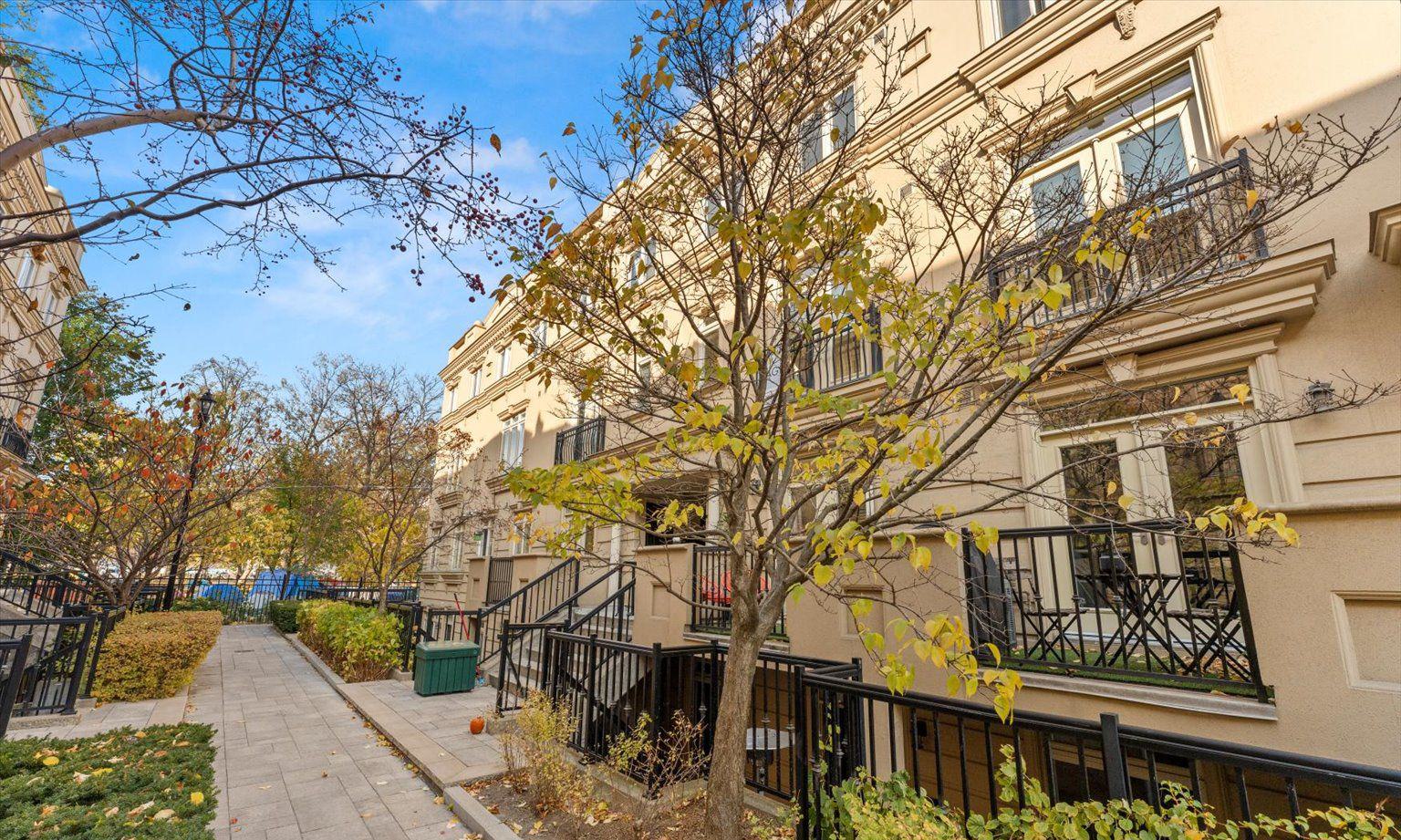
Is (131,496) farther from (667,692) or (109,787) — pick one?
(667,692)

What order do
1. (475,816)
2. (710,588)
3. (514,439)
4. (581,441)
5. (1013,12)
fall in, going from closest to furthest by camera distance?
(475,816) < (710,588) < (1013,12) < (581,441) < (514,439)

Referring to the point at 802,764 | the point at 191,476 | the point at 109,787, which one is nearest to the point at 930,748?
the point at 802,764

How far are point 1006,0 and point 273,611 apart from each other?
80.0 feet

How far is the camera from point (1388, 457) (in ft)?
15.9

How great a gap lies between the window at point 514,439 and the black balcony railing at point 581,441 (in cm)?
314

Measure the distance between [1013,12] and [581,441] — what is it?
11273 mm

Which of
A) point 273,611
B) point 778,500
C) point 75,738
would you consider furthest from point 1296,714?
point 273,611

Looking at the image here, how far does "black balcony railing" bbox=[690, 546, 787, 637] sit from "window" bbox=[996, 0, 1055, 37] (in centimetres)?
833

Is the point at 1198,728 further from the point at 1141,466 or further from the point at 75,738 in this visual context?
the point at 75,738

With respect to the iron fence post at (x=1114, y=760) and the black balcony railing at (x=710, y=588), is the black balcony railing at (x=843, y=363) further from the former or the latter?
the iron fence post at (x=1114, y=760)

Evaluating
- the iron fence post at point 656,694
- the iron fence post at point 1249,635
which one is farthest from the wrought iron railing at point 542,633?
the iron fence post at point 1249,635

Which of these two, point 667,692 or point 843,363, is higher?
point 843,363

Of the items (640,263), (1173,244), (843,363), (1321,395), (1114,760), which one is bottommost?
(1114,760)

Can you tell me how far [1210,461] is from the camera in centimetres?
594
